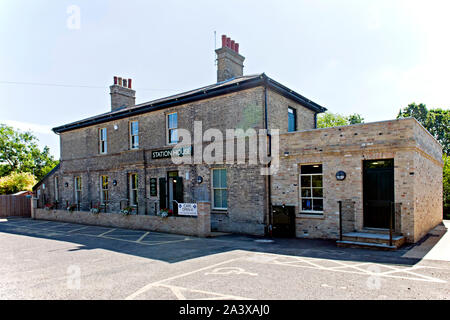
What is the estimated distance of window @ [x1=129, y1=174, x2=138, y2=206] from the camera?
1878 centimetres

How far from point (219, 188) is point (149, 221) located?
3629mm

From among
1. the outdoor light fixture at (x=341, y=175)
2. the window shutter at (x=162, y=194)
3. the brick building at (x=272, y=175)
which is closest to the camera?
the brick building at (x=272, y=175)

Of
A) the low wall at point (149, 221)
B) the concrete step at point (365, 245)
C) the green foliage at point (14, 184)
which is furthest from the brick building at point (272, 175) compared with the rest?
the green foliage at point (14, 184)

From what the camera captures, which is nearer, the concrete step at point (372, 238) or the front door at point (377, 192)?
the concrete step at point (372, 238)

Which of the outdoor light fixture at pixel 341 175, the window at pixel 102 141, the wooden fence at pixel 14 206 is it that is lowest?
the wooden fence at pixel 14 206

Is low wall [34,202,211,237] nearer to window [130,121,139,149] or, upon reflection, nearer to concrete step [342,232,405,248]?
window [130,121,139,149]

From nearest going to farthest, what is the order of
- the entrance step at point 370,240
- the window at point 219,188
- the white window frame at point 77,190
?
the entrance step at point 370,240 < the window at point 219,188 < the white window frame at point 77,190

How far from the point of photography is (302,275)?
6.87 metres

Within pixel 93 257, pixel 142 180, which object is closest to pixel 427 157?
pixel 93 257

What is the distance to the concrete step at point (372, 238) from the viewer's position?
9.59m

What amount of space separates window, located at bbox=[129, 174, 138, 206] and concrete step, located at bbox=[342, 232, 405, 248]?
12473mm

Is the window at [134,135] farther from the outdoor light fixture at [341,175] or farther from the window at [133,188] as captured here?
the outdoor light fixture at [341,175]

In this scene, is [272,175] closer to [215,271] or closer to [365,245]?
[365,245]

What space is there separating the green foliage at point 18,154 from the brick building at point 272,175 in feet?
107
